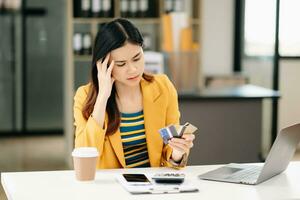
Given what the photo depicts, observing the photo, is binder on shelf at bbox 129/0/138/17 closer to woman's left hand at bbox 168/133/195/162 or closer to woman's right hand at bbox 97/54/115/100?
→ woman's right hand at bbox 97/54/115/100

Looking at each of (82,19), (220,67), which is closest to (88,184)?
(82,19)

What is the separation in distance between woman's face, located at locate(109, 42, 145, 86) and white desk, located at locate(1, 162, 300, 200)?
0.42 metres

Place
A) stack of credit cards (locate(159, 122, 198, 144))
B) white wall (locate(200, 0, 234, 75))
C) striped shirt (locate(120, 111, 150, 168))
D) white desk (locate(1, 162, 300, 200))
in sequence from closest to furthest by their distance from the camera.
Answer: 1. white desk (locate(1, 162, 300, 200))
2. stack of credit cards (locate(159, 122, 198, 144))
3. striped shirt (locate(120, 111, 150, 168))
4. white wall (locate(200, 0, 234, 75))

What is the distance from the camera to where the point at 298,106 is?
A: 7262 mm

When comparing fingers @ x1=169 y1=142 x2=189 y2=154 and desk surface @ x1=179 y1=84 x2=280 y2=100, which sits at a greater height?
fingers @ x1=169 y1=142 x2=189 y2=154

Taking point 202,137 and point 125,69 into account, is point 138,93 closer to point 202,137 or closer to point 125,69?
point 125,69

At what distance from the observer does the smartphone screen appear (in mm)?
2504

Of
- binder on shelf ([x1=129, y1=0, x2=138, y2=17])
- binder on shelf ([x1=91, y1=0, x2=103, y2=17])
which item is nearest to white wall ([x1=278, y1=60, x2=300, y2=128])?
binder on shelf ([x1=129, y1=0, x2=138, y2=17])

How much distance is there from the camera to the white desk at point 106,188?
2.33m

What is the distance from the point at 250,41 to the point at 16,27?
2.91 meters

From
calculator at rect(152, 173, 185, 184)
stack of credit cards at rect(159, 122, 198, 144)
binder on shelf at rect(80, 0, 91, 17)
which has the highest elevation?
binder on shelf at rect(80, 0, 91, 17)

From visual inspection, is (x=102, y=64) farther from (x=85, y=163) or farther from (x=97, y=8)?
(x=97, y=8)

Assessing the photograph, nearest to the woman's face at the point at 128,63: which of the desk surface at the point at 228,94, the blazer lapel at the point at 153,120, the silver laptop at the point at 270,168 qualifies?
the blazer lapel at the point at 153,120

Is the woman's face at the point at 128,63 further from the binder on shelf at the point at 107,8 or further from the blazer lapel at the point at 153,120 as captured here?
the binder on shelf at the point at 107,8
